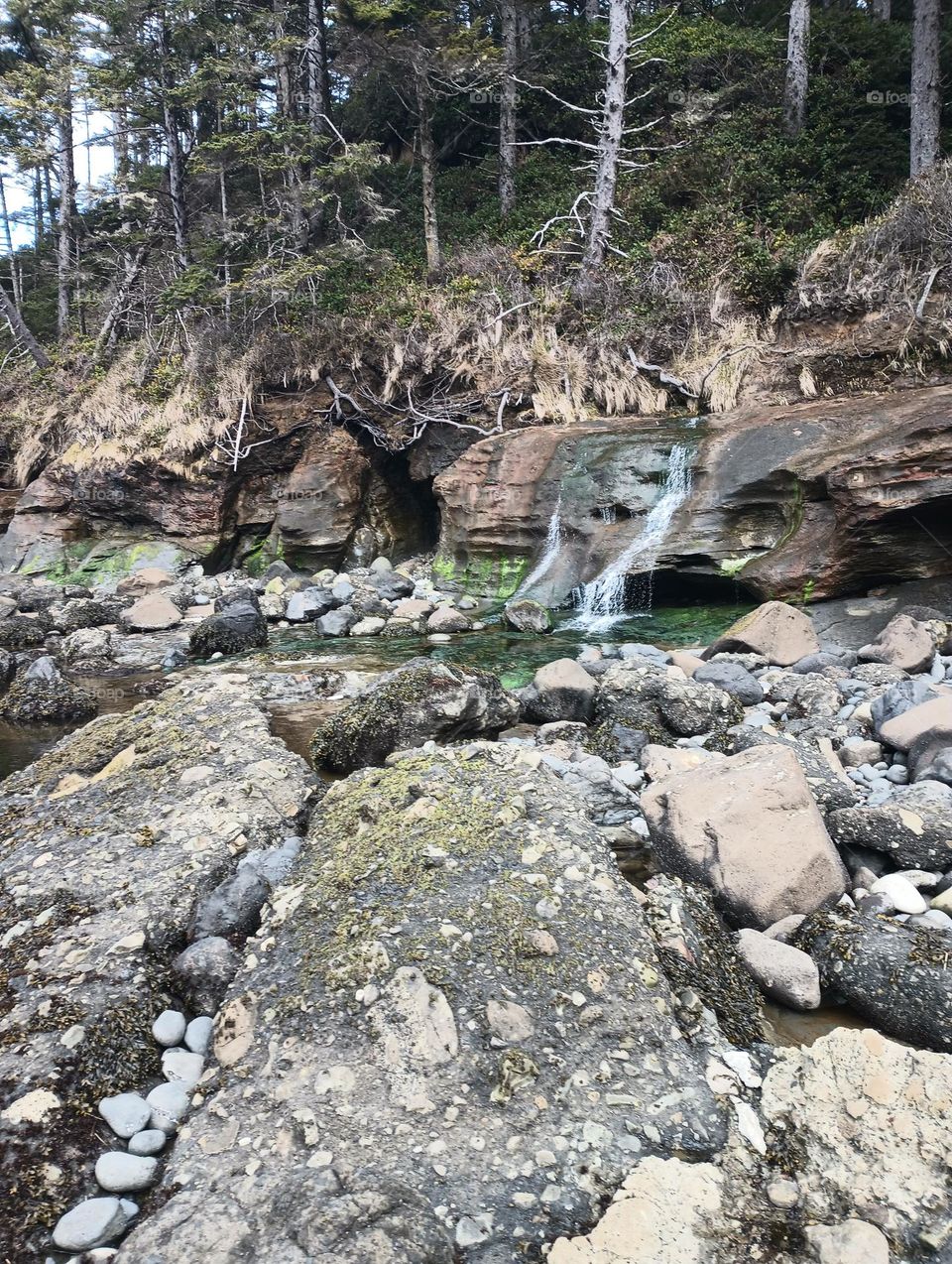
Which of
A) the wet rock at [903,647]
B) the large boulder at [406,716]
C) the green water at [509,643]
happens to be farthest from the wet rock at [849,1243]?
the green water at [509,643]

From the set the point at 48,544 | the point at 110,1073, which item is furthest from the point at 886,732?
the point at 48,544

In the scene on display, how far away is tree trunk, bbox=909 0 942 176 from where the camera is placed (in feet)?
45.3

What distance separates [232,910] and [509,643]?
6.54 meters

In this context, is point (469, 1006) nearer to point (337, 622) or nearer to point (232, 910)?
point (232, 910)

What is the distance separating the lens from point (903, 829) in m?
3.99

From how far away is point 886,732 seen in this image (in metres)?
5.35

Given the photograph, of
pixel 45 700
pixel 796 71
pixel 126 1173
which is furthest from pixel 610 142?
pixel 126 1173

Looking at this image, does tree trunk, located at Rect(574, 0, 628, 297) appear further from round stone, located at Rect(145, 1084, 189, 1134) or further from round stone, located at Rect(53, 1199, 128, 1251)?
round stone, located at Rect(53, 1199, 128, 1251)

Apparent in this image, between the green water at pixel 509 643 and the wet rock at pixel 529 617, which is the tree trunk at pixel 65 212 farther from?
the wet rock at pixel 529 617

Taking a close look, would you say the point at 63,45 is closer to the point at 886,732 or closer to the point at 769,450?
the point at 769,450

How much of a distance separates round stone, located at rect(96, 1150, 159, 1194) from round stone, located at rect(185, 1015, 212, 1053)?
45 cm

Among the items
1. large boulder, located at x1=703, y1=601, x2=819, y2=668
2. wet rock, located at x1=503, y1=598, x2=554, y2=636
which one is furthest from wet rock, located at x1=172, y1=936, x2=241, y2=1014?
wet rock, located at x1=503, y1=598, x2=554, y2=636

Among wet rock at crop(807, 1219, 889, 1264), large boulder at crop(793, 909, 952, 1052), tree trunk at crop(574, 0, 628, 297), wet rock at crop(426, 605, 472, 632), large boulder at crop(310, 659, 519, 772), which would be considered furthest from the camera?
tree trunk at crop(574, 0, 628, 297)

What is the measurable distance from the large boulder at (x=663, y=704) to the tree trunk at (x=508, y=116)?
1556cm
